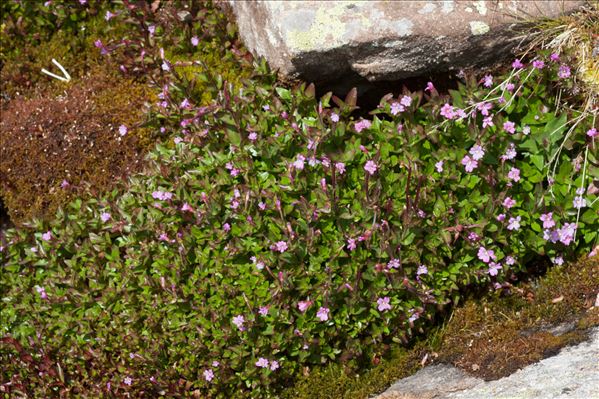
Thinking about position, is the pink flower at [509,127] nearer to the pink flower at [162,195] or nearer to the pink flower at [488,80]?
the pink flower at [488,80]

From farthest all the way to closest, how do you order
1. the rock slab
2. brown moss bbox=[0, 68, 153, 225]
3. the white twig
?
the white twig → brown moss bbox=[0, 68, 153, 225] → the rock slab

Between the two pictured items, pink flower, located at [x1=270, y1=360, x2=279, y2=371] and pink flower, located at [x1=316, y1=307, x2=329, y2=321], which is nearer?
pink flower, located at [x1=316, y1=307, x2=329, y2=321]

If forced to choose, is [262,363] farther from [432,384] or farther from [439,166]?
[439,166]

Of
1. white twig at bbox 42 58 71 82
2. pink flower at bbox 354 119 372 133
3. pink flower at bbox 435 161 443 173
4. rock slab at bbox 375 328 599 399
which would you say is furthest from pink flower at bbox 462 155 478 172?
white twig at bbox 42 58 71 82

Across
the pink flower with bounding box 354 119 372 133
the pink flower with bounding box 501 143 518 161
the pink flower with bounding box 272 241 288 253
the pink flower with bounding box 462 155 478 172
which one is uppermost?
the pink flower with bounding box 354 119 372 133

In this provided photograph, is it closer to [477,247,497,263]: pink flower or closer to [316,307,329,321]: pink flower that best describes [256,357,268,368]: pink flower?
[316,307,329,321]: pink flower

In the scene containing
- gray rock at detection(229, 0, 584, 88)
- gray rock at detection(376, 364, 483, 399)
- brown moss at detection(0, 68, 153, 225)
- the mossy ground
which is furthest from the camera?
brown moss at detection(0, 68, 153, 225)

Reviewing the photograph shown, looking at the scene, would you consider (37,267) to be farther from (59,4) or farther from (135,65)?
(59,4)
